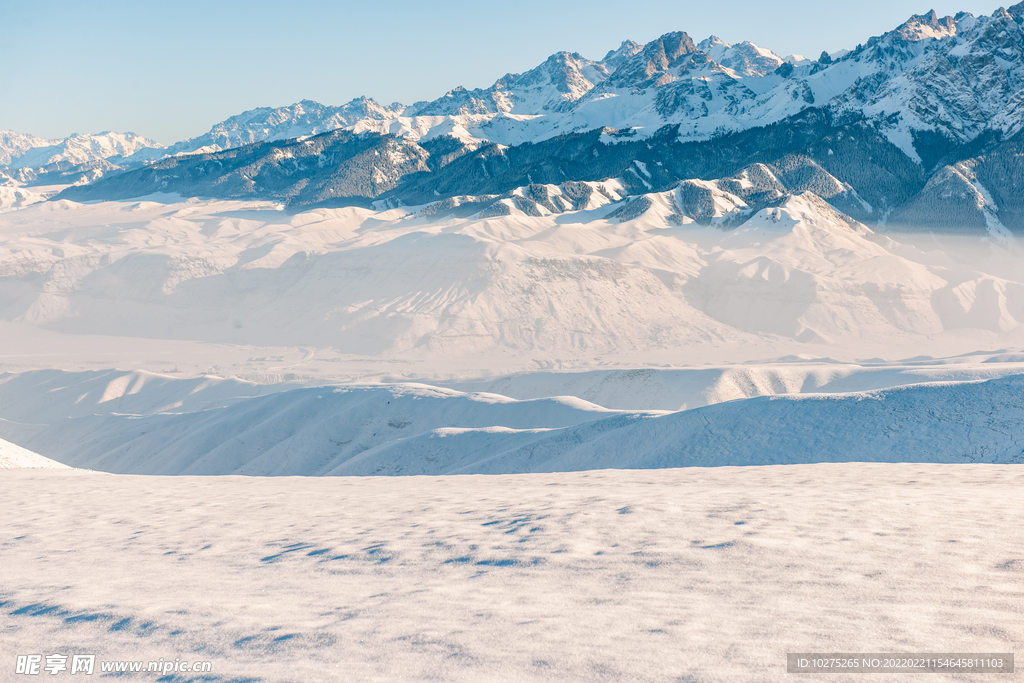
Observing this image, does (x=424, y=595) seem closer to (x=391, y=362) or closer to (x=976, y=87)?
(x=391, y=362)

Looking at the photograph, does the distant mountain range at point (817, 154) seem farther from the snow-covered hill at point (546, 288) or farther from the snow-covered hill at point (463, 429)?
the snow-covered hill at point (463, 429)

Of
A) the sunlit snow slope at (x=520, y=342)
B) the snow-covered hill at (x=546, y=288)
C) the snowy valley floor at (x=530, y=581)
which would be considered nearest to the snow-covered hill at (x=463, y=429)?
the sunlit snow slope at (x=520, y=342)

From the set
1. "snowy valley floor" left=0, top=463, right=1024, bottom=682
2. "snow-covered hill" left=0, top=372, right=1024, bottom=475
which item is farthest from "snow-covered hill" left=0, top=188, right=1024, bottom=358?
"snowy valley floor" left=0, top=463, right=1024, bottom=682

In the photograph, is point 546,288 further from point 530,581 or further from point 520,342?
point 530,581

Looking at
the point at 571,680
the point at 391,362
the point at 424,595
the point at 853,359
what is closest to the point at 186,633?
the point at 424,595

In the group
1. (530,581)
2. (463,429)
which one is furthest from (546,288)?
(530,581)

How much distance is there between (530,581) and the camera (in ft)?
21.8

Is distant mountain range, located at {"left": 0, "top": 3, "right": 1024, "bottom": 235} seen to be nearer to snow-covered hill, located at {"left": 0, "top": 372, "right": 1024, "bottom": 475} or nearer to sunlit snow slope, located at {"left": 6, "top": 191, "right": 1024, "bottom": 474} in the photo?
sunlit snow slope, located at {"left": 6, "top": 191, "right": 1024, "bottom": 474}

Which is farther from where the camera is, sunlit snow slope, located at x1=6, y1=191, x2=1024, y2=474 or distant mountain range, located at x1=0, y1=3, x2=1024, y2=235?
distant mountain range, located at x1=0, y1=3, x2=1024, y2=235

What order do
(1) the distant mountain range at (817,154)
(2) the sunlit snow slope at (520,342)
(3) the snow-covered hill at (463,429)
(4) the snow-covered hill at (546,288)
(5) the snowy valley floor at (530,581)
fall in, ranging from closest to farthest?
(5) the snowy valley floor at (530,581), (3) the snow-covered hill at (463,429), (2) the sunlit snow slope at (520,342), (4) the snow-covered hill at (546,288), (1) the distant mountain range at (817,154)

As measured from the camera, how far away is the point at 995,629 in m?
5.04

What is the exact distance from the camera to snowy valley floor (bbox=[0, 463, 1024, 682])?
4996 millimetres

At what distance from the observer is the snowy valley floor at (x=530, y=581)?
197 inches

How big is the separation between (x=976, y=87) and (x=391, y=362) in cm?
14993
